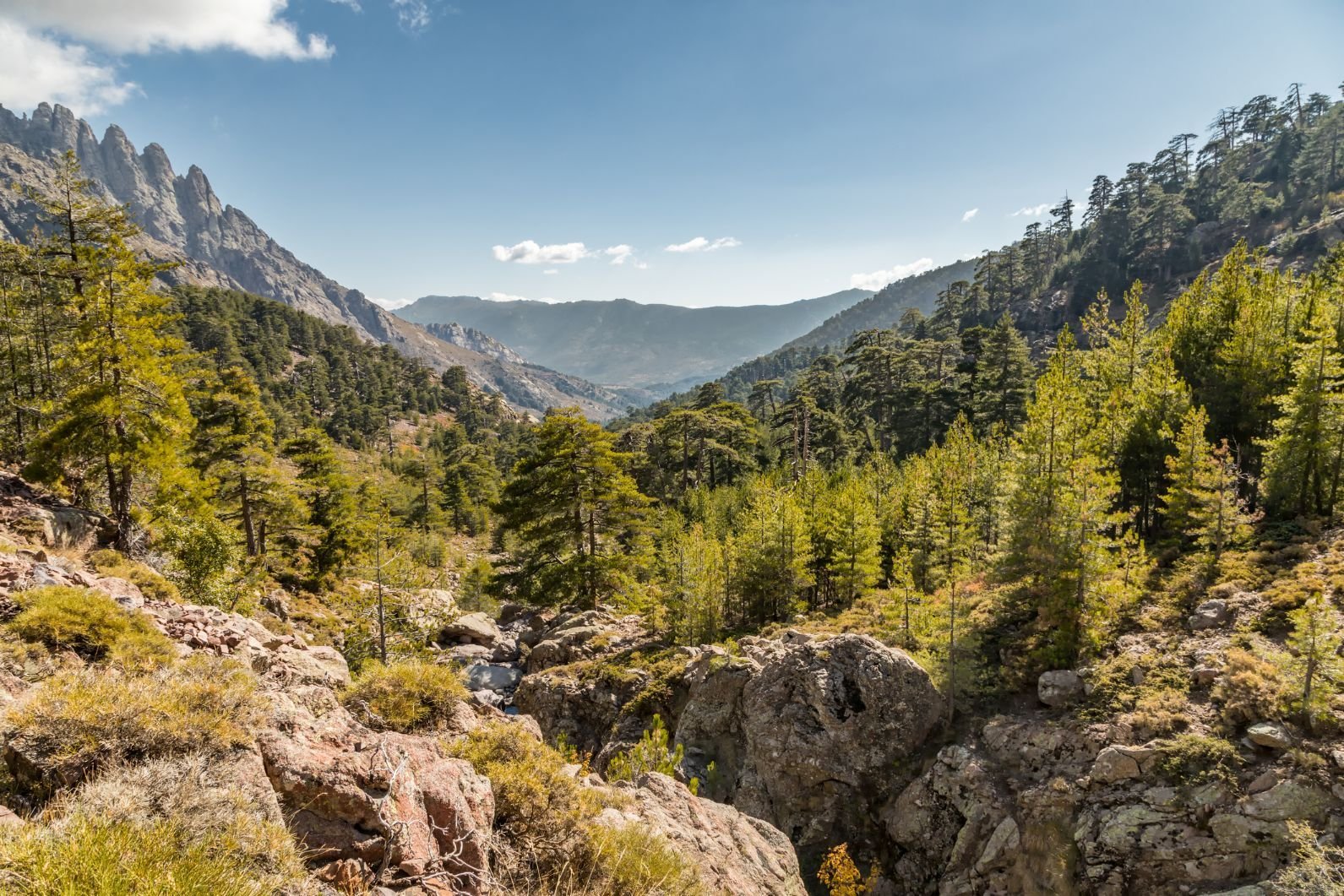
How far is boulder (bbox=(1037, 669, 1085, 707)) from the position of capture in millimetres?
16297

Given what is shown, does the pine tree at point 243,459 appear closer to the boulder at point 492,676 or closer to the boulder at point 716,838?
the boulder at point 492,676

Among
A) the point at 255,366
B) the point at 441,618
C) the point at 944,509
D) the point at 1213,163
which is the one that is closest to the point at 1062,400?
the point at 944,509

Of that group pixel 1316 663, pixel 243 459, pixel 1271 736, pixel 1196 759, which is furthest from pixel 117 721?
pixel 243 459

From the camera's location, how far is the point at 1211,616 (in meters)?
16.4

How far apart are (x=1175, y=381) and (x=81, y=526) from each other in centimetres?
4040

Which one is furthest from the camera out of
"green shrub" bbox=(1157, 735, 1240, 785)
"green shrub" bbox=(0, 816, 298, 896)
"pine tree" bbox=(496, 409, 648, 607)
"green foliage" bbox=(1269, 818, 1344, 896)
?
"pine tree" bbox=(496, 409, 648, 607)

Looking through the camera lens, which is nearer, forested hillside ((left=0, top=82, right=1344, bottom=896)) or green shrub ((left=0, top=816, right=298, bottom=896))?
green shrub ((left=0, top=816, right=298, bottom=896))

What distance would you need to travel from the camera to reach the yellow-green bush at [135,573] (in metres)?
12.8

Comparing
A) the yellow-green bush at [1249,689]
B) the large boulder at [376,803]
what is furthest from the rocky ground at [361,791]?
the yellow-green bush at [1249,689]

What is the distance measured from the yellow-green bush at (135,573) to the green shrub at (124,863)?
35.8ft

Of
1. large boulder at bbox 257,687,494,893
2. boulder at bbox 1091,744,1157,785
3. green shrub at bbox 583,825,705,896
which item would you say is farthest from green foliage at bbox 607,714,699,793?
boulder at bbox 1091,744,1157,785

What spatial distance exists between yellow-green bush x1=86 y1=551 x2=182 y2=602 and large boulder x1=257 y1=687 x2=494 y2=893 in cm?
872

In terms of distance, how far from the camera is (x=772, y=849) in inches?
434

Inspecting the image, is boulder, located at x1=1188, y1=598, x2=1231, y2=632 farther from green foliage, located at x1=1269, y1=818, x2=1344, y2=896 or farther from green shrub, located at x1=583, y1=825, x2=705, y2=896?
green shrub, located at x1=583, y1=825, x2=705, y2=896
